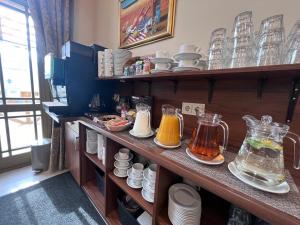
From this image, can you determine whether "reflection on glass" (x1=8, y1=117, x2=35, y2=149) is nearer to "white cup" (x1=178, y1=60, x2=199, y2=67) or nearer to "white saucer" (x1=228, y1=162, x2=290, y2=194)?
"white cup" (x1=178, y1=60, x2=199, y2=67)

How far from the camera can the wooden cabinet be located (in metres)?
1.46

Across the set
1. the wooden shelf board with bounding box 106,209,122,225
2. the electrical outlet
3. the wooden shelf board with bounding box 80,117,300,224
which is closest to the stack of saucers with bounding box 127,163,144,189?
the wooden shelf board with bounding box 80,117,300,224

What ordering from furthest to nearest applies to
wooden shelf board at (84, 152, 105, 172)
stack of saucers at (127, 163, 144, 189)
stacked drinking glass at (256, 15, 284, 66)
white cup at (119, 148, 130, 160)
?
wooden shelf board at (84, 152, 105, 172) < white cup at (119, 148, 130, 160) < stack of saucers at (127, 163, 144, 189) < stacked drinking glass at (256, 15, 284, 66)

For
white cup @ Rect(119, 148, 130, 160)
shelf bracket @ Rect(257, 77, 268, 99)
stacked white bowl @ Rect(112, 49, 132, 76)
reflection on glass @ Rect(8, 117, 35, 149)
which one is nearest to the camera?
shelf bracket @ Rect(257, 77, 268, 99)

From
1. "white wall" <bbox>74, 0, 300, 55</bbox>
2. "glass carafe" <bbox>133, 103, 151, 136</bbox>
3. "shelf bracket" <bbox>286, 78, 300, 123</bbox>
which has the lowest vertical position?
"glass carafe" <bbox>133, 103, 151, 136</bbox>

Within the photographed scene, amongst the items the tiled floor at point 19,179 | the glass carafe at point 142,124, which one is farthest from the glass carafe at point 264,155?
the tiled floor at point 19,179

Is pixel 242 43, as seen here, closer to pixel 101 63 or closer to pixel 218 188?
pixel 218 188

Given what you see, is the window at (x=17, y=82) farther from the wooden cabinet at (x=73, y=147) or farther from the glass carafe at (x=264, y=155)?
the glass carafe at (x=264, y=155)

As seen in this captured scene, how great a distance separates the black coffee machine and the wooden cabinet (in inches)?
9.6

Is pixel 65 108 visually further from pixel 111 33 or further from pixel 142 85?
pixel 111 33

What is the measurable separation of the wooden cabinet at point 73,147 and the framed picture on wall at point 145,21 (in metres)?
1.09

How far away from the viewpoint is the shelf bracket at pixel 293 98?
64cm

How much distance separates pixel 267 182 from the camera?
0.50 m

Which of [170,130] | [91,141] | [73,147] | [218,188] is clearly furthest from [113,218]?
[218,188]
